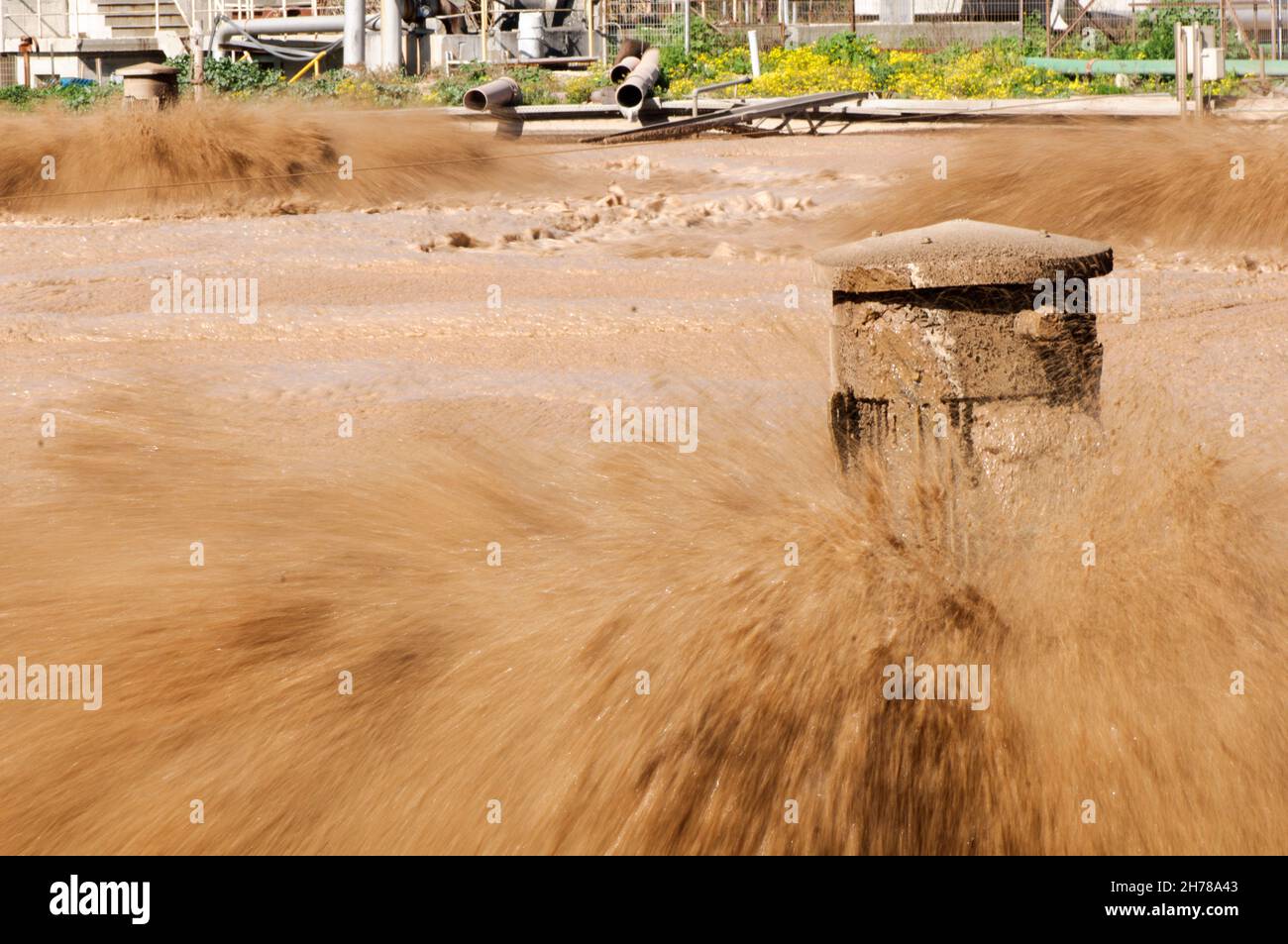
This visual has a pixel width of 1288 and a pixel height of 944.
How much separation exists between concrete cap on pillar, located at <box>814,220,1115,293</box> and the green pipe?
13.0 meters

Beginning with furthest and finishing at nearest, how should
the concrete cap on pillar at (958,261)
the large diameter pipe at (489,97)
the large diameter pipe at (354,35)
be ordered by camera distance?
the large diameter pipe at (354,35), the large diameter pipe at (489,97), the concrete cap on pillar at (958,261)

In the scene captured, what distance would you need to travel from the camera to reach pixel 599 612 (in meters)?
3.22

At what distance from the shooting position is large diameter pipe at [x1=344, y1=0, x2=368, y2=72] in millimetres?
18438

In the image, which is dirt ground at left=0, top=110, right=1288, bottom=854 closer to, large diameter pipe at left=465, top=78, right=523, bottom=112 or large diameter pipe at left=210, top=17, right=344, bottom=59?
large diameter pipe at left=465, top=78, right=523, bottom=112

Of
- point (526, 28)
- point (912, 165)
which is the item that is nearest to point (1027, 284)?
point (912, 165)

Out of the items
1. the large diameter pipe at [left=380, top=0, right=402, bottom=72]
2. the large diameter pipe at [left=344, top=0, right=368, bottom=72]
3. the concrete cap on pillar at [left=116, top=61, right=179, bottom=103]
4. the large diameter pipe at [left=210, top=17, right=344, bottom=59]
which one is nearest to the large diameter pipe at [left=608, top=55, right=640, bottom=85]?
the concrete cap on pillar at [left=116, top=61, right=179, bottom=103]

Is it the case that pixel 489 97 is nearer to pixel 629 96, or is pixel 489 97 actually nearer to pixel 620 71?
pixel 629 96

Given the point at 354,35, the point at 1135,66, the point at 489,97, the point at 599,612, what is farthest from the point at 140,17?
the point at 599,612

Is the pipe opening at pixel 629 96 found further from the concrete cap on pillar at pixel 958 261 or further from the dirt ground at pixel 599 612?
the concrete cap on pillar at pixel 958 261

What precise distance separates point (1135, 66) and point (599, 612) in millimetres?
14167

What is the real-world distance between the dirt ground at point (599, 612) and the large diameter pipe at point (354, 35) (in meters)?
13.7

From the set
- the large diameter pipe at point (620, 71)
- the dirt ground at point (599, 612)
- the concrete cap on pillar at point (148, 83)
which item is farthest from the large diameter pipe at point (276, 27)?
the dirt ground at point (599, 612)

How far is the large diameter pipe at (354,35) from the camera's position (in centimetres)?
1844
